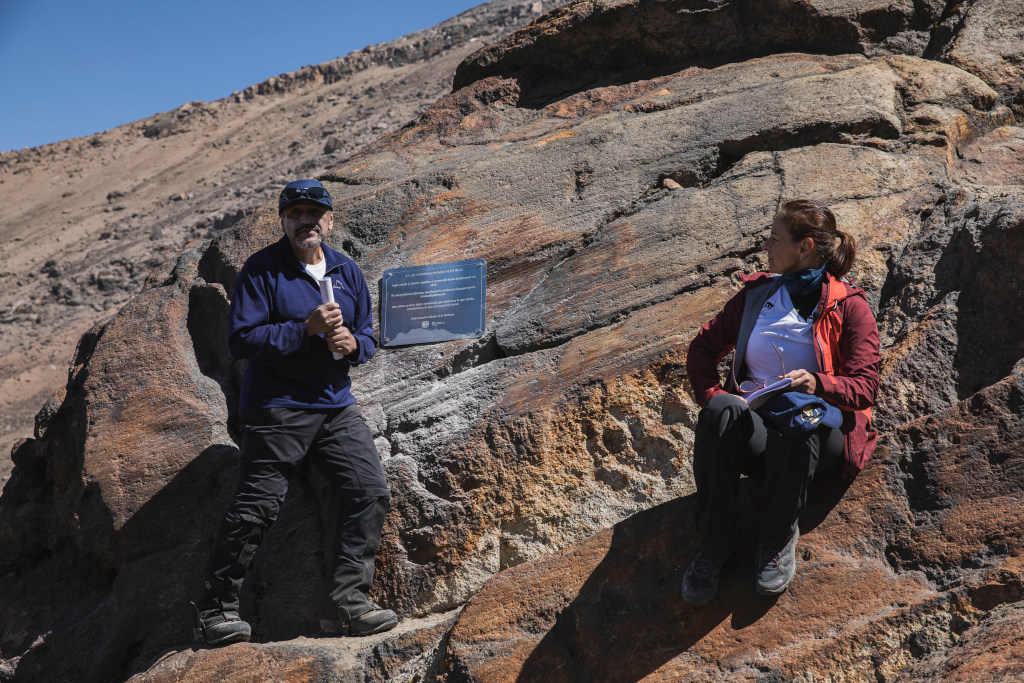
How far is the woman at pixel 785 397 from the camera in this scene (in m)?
3.09

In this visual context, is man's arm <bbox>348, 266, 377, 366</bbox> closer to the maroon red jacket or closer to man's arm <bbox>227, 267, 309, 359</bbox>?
man's arm <bbox>227, 267, 309, 359</bbox>

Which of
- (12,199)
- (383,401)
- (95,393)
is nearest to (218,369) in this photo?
(95,393)

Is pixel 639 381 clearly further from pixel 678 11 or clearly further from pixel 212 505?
pixel 678 11

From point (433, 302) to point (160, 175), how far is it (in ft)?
59.2

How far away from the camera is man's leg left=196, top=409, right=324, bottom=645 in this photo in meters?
3.92

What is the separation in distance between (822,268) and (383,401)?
2.67 m

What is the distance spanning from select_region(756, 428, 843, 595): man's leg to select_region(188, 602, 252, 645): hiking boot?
2341mm

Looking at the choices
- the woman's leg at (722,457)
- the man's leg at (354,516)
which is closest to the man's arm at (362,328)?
the man's leg at (354,516)

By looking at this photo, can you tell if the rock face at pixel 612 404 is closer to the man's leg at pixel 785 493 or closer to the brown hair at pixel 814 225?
the man's leg at pixel 785 493

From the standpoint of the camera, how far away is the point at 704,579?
320 cm

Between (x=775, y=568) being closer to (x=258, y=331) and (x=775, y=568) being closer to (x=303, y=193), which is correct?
(x=258, y=331)

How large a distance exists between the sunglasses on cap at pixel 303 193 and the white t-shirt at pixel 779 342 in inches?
86.0

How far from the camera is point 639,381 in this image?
4.48m

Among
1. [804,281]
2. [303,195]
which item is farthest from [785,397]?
[303,195]
